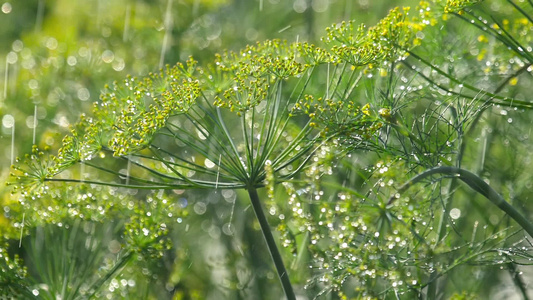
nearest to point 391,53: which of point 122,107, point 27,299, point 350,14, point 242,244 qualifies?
point 122,107

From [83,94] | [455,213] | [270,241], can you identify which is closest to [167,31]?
[83,94]

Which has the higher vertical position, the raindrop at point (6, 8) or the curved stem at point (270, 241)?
the raindrop at point (6, 8)

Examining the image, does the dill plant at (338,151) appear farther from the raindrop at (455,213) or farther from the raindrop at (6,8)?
the raindrop at (6,8)

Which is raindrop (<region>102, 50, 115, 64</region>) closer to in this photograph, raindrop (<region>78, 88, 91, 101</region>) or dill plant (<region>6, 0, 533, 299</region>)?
raindrop (<region>78, 88, 91, 101</region>)

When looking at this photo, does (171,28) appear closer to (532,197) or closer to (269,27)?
(269,27)

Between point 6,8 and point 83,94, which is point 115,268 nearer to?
point 83,94

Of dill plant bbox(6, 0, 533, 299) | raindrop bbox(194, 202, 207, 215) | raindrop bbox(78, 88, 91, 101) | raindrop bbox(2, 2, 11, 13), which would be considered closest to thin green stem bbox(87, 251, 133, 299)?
dill plant bbox(6, 0, 533, 299)

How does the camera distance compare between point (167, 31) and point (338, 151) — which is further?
point (167, 31)

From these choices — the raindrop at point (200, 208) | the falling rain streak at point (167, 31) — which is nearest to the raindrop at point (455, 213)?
the raindrop at point (200, 208)

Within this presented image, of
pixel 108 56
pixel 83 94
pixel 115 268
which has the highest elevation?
pixel 108 56

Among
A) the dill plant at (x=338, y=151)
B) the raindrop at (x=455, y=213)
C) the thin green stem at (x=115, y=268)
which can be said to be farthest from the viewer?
the raindrop at (x=455, y=213)

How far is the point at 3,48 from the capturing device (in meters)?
6.36

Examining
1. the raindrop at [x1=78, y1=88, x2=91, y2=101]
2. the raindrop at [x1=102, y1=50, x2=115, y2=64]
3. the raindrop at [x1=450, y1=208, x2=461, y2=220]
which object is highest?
the raindrop at [x1=102, y1=50, x2=115, y2=64]

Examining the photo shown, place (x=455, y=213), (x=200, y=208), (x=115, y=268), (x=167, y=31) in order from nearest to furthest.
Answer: (x=115, y=268) → (x=455, y=213) → (x=200, y=208) → (x=167, y=31)
